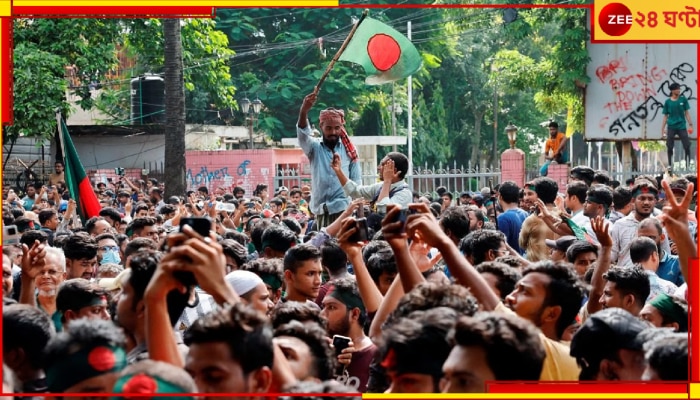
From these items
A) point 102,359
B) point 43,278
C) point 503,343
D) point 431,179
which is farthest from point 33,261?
point 431,179

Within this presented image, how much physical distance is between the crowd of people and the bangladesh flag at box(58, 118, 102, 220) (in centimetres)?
232

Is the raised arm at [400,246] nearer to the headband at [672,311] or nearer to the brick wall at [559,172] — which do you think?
the headband at [672,311]

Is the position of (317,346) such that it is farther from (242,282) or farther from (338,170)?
(338,170)

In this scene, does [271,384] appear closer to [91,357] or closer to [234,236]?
[91,357]

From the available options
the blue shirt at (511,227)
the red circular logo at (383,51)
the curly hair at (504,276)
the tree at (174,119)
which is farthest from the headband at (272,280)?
the tree at (174,119)

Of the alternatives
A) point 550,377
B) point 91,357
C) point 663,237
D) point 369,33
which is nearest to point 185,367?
point 91,357

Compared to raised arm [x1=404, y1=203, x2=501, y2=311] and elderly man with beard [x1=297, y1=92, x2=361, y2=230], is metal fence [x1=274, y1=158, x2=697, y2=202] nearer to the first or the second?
elderly man with beard [x1=297, y1=92, x2=361, y2=230]

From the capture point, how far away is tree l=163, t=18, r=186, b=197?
1170 cm

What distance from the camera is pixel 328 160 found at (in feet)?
25.9

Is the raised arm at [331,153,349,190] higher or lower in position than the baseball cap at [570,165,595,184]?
higher

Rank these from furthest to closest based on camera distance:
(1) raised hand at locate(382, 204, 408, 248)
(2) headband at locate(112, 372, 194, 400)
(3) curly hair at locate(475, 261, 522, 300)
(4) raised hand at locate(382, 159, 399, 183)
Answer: (4) raised hand at locate(382, 159, 399, 183) < (3) curly hair at locate(475, 261, 522, 300) < (1) raised hand at locate(382, 204, 408, 248) < (2) headband at locate(112, 372, 194, 400)

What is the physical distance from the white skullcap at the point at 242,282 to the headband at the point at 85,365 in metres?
1.60

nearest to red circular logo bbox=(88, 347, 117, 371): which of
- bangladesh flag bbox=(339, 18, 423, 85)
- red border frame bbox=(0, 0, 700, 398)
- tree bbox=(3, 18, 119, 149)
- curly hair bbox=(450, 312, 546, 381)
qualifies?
red border frame bbox=(0, 0, 700, 398)

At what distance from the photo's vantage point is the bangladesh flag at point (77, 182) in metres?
9.52
